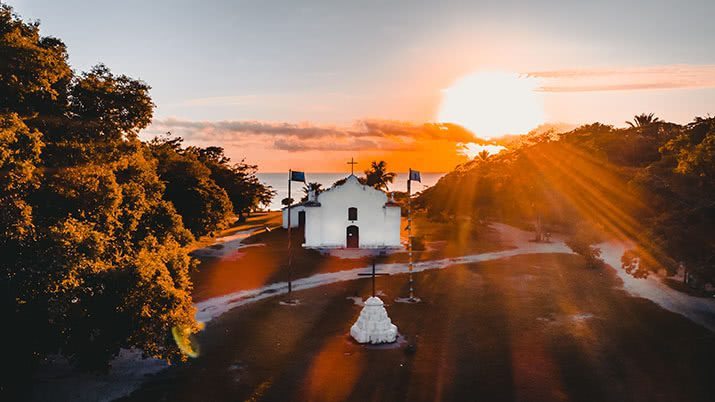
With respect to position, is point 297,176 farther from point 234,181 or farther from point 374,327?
point 234,181

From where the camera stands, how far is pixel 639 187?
79.3 ft

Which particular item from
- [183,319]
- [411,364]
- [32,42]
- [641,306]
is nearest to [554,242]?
[641,306]

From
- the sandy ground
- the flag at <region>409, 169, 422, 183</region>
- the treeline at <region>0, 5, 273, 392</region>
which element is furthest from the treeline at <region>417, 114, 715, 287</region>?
the treeline at <region>0, 5, 273, 392</region>

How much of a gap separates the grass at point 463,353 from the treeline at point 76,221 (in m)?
3.03

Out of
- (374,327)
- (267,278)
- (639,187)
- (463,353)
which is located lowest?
(267,278)

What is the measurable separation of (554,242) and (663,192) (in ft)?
Answer: 101

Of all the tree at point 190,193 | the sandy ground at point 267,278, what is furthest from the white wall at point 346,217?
the tree at point 190,193

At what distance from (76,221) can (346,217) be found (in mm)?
33298

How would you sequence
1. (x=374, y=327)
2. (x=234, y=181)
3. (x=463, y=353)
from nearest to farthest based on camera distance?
1. (x=463, y=353)
2. (x=374, y=327)
3. (x=234, y=181)

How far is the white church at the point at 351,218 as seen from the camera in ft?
158

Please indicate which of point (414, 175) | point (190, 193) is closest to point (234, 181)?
point (190, 193)

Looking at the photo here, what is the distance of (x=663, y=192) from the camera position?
23203mm

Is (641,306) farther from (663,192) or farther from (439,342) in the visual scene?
(439,342)

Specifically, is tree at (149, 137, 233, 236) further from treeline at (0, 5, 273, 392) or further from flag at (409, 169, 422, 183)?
treeline at (0, 5, 273, 392)
